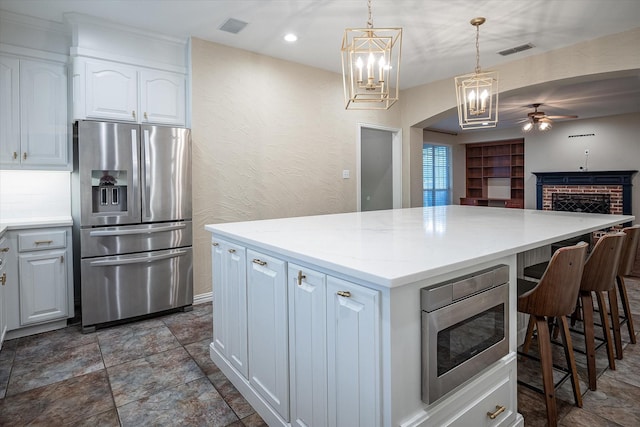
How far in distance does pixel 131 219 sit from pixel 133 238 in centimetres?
17

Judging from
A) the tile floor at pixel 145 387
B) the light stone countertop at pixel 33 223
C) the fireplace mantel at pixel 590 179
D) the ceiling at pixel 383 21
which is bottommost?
the tile floor at pixel 145 387

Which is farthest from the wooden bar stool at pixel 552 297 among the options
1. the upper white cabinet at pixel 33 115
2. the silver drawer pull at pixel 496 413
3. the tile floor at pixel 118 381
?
the upper white cabinet at pixel 33 115

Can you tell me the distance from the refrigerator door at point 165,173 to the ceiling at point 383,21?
96cm

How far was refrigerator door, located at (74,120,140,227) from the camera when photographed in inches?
118

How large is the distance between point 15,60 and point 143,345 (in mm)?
2536

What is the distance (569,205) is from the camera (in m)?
8.02

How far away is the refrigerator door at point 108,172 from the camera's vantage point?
300 cm

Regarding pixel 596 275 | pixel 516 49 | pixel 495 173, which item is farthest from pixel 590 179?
pixel 596 275

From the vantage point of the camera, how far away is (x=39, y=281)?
3000 millimetres

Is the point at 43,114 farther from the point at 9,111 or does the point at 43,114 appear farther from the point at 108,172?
the point at 108,172

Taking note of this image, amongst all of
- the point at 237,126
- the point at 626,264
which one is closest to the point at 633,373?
the point at 626,264

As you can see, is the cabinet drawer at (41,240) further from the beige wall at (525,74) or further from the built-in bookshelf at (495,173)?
the built-in bookshelf at (495,173)

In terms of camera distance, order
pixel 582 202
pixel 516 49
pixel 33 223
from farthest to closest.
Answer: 1. pixel 582 202
2. pixel 516 49
3. pixel 33 223

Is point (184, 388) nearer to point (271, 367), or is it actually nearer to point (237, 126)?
point (271, 367)
